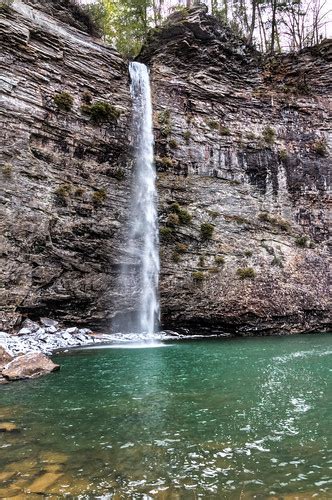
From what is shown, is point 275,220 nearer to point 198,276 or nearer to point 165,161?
point 198,276

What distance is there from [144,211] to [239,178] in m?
7.79

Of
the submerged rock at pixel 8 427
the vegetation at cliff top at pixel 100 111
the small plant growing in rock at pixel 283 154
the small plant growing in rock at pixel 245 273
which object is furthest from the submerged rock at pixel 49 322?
the small plant growing in rock at pixel 283 154

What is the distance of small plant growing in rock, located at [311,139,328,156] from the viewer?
102 ft

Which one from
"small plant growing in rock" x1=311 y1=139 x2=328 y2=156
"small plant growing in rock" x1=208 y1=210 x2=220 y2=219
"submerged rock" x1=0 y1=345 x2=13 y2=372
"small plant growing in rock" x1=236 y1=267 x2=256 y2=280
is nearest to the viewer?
"submerged rock" x1=0 y1=345 x2=13 y2=372

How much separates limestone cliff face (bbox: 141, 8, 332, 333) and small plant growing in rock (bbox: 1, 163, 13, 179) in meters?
9.90

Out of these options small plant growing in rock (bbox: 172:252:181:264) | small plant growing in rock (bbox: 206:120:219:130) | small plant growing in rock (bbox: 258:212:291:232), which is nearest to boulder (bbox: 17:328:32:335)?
small plant growing in rock (bbox: 172:252:181:264)

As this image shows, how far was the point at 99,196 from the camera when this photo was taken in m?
24.8

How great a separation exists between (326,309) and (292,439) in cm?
2249

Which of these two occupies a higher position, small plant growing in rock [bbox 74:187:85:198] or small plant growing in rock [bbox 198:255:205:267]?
small plant growing in rock [bbox 74:187:85:198]

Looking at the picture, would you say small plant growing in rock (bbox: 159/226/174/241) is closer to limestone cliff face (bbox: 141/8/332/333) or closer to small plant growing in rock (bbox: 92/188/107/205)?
limestone cliff face (bbox: 141/8/332/333)

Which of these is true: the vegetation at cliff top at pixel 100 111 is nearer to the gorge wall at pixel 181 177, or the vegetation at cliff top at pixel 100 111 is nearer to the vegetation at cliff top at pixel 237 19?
the gorge wall at pixel 181 177

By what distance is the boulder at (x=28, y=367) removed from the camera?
1198 centimetres

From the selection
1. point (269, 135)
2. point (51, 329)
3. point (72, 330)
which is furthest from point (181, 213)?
point (51, 329)

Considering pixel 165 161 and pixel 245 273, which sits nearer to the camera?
pixel 245 273
